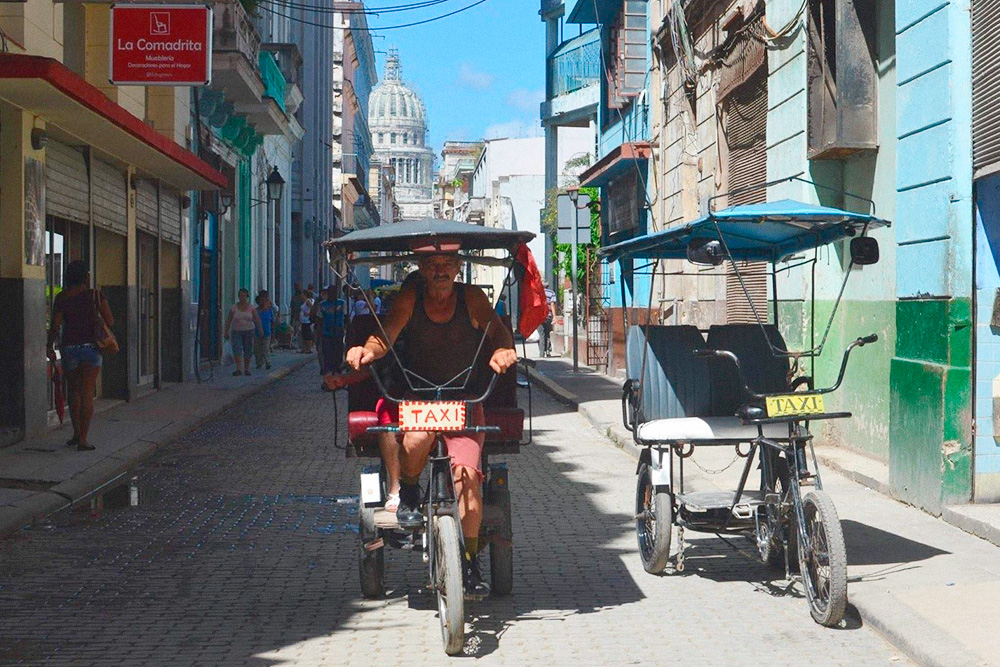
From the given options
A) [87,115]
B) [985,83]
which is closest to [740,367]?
[985,83]

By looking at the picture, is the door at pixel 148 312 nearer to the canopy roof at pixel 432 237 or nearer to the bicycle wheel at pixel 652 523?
the bicycle wheel at pixel 652 523

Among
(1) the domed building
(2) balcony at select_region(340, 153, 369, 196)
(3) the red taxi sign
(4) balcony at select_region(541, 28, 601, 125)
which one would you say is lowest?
(3) the red taxi sign

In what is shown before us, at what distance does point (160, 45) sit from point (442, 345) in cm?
858

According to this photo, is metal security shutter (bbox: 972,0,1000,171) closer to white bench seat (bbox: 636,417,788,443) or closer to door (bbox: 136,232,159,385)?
white bench seat (bbox: 636,417,788,443)

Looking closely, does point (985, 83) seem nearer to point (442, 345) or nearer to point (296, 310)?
point (442, 345)

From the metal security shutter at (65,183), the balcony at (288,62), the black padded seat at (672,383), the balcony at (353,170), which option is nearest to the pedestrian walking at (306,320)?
the balcony at (288,62)

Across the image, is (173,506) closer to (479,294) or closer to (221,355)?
(479,294)

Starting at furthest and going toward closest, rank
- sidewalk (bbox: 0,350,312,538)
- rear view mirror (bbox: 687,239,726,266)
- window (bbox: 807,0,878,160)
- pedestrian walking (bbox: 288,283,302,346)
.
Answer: pedestrian walking (bbox: 288,283,302,346) → window (bbox: 807,0,878,160) → sidewalk (bbox: 0,350,312,538) → rear view mirror (bbox: 687,239,726,266)

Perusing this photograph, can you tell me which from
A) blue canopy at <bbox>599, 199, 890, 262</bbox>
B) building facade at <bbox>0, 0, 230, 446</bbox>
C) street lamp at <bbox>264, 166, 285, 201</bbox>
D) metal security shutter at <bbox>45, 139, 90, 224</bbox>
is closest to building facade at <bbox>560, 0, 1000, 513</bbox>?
blue canopy at <bbox>599, 199, 890, 262</bbox>

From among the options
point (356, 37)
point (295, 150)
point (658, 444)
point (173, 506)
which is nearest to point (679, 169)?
point (173, 506)

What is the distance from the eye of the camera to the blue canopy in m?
7.17

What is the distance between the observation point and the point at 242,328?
2378 cm

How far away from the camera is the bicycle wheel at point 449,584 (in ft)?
18.2

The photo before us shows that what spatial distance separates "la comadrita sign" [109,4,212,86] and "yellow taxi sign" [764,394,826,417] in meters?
8.60
